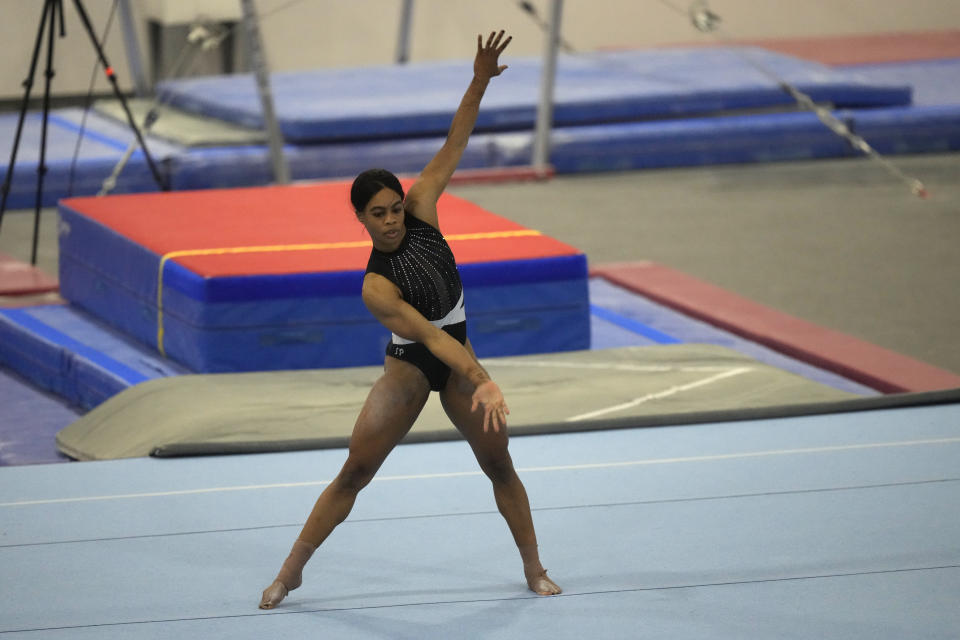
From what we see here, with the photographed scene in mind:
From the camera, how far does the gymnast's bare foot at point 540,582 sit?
9.82ft

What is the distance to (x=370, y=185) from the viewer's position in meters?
2.75

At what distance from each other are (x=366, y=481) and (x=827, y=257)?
15.2 feet

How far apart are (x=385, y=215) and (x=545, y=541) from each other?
3.20 ft

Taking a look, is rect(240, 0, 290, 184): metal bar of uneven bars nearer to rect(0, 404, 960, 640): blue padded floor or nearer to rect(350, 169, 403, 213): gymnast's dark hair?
rect(0, 404, 960, 640): blue padded floor

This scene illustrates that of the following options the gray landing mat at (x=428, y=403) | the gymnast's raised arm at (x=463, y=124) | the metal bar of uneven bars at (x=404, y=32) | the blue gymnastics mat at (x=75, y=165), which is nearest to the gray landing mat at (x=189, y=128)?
the blue gymnastics mat at (x=75, y=165)

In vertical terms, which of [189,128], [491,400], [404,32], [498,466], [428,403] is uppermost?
[404,32]

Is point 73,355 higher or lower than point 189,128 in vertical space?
lower

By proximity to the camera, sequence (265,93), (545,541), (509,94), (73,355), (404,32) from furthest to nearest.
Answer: (404,32) → (509,94) → (265,93) → (73,355) → (545,541)

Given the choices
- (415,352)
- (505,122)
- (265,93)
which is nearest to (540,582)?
(415,352)

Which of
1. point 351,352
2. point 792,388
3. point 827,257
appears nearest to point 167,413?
point 351,352

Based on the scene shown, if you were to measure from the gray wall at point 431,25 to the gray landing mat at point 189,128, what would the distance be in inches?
A: 44.3

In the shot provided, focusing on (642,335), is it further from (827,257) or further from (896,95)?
(896,95)

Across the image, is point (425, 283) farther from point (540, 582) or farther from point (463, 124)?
point (540, 582)

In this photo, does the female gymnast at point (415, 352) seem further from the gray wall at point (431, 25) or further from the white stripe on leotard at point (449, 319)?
the gray wall at point (431, 25)
